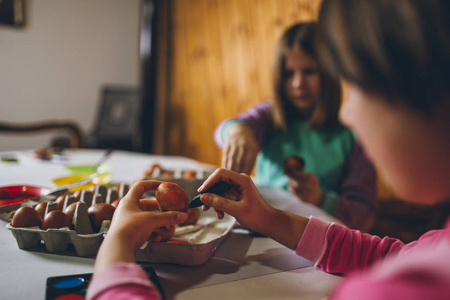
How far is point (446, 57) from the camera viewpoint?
37cm

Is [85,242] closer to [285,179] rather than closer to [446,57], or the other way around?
[446,57]

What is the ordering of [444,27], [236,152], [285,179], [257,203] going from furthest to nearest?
[285,179] < [236,152] < [257,203] < [444,27]

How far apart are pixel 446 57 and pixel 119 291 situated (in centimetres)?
47

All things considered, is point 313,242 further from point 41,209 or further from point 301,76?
point 301,76

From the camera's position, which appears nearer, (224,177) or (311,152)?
(224,177)

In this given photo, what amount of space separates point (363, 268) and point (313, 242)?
100 millimetres

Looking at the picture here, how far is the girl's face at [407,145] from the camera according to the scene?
40cm

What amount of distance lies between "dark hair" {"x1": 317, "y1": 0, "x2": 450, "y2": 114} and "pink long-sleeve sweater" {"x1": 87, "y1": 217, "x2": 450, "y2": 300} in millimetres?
174

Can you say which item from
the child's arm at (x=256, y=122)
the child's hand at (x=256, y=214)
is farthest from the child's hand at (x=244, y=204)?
the child's arm at (x=256, y=122)

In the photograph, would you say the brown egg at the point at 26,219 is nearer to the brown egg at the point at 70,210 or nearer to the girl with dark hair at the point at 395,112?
the brown egg at the point at 70,210

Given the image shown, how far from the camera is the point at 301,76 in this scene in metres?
1.38

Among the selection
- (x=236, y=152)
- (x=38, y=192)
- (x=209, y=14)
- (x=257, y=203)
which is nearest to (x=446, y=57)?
(x=257, y=203)

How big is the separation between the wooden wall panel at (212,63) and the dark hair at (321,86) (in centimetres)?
135

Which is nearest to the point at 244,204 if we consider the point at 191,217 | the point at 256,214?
the point at 256,214
